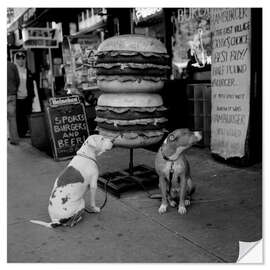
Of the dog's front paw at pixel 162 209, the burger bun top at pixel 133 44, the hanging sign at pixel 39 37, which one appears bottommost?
the dog's front paw at pixel 162 209

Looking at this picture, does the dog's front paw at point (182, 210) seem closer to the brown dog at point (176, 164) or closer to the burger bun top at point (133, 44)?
the brown dog at point (176, 164)

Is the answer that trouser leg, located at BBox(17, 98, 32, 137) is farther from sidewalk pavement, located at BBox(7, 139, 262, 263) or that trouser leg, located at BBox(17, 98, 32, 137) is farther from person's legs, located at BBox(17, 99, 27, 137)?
sidewalk pavement, located at BBox(7, 139, 262, 263)

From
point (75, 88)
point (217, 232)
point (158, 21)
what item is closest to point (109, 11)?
point (158, 21)

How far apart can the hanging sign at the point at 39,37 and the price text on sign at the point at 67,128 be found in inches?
167

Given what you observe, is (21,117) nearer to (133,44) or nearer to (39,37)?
(39,37)

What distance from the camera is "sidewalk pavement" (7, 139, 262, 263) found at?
311cm

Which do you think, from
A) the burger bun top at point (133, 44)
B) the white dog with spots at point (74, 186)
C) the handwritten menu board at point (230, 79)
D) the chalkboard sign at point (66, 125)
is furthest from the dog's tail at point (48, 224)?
the handwritten menu board at point (230, 79)

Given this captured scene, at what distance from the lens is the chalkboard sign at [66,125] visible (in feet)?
21.3

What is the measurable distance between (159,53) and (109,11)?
4355 millimetres

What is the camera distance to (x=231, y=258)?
2.95 meters

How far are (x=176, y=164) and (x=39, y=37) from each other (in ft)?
24.8

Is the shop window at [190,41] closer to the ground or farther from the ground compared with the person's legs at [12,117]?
farther from the ground

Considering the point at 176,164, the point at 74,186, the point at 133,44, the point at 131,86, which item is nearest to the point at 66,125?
the point at 131,86

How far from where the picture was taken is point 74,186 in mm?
3584
